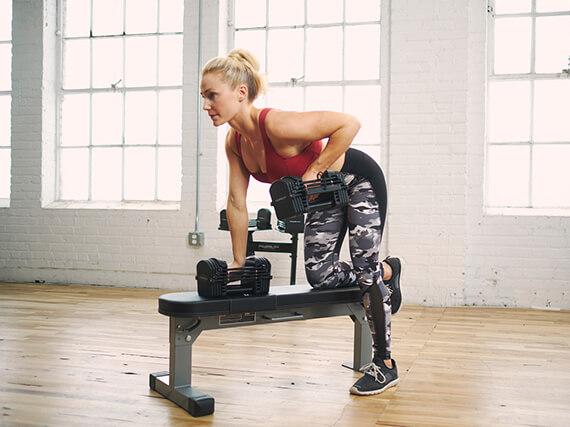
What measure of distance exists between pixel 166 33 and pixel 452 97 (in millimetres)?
2644

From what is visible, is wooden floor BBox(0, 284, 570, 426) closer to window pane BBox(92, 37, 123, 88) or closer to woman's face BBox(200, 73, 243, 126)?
woman's face BBox(200, 73, 243, 126)

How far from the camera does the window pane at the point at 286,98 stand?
5.57m

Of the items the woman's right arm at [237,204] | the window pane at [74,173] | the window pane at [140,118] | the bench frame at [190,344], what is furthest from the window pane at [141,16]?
the bench frame at [190,344]

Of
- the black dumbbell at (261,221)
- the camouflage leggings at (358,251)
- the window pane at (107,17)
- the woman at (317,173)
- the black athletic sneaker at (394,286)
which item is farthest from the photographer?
the window pane at (107,17)

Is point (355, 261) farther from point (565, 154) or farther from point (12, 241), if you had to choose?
point (12, 241)

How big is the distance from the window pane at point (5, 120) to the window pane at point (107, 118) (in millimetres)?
950

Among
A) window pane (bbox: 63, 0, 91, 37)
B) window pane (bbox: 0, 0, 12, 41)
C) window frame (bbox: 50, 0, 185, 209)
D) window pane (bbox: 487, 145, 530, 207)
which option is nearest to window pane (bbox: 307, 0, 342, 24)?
window frame (bbox: 50, 0, 185, 209)

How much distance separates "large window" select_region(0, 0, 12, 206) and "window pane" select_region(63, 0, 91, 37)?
2.06ft

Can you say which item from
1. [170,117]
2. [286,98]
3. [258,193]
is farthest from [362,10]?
[170,117]

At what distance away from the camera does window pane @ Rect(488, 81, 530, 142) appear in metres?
5.07

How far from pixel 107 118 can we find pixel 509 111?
3.58 m

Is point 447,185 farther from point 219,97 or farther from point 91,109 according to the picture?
point 91,109

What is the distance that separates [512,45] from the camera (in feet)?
16.7

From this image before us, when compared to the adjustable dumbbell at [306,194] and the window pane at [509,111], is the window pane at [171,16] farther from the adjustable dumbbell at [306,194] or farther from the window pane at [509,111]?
the adjustable dumbbell at [306,194]
